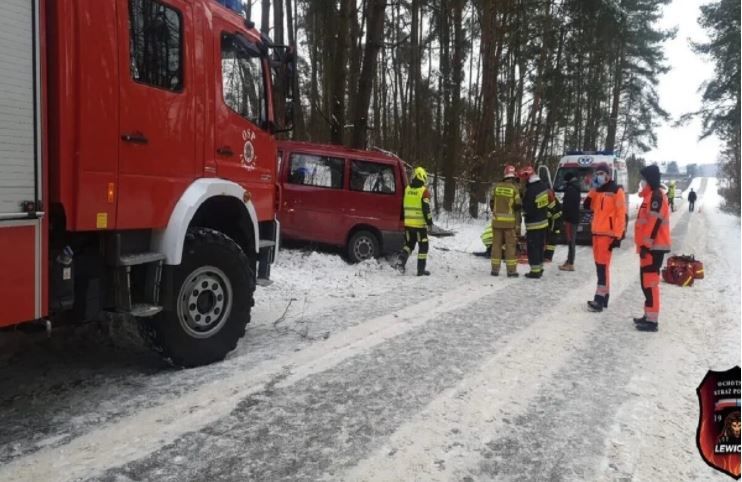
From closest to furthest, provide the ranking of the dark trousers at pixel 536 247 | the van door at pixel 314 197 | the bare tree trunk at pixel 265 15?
the dark trousers at pixel 536 247 < the van door at pixel 314 197 < the bare tree trunk at pixel 265 15

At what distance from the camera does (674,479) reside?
3061 mm

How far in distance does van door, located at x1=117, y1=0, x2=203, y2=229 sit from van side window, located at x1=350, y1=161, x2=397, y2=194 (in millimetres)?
5822

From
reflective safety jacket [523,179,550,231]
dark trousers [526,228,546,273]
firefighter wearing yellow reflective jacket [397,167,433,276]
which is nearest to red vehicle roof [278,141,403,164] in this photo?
firefighter wearing yellow reflective jacket [397,167,433,276]

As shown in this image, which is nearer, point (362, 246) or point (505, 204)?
point (505, 204)

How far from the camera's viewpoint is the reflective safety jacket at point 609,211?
700 centimetres

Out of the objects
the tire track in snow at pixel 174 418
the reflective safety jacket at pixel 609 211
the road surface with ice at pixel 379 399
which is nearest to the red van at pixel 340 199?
the road surface with ice at pixel 379 399

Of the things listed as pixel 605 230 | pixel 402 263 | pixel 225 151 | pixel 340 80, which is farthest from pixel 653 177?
pixel 340 80

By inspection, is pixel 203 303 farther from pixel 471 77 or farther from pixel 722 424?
pixel 471 77

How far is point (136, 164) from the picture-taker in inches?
150

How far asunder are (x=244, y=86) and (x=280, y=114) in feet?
2.01

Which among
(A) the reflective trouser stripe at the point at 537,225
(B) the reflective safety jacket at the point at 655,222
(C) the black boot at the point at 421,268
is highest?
(B) the reflective safety jacket at the point at 655,222

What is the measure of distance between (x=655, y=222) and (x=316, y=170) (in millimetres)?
5656

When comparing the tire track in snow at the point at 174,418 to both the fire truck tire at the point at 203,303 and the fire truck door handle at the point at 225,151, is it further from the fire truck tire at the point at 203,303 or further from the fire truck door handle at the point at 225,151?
the fire truck door handle at the point at 225,151

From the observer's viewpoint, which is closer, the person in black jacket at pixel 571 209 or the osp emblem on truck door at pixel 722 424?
the osp emblem on truck door at pixel 722 424
